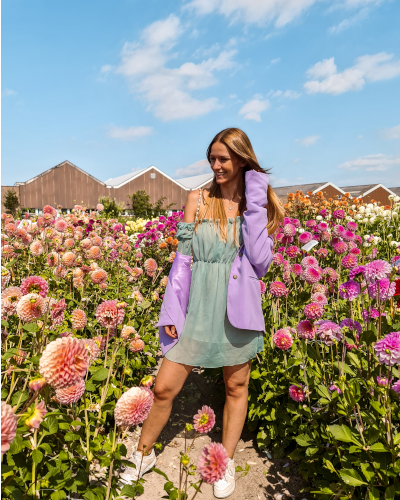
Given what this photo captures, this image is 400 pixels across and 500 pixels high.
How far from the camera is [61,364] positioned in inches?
34.8

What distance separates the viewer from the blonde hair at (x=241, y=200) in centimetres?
212

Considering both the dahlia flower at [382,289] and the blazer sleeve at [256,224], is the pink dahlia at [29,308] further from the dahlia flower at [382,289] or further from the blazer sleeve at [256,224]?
the dahlia flower at [382,289]

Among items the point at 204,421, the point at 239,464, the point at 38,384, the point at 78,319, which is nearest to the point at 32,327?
the point at 78,319

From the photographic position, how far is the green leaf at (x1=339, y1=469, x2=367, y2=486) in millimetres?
1535

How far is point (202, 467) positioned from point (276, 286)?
5.34 ft

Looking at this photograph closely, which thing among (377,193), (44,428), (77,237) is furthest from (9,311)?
(377,193)

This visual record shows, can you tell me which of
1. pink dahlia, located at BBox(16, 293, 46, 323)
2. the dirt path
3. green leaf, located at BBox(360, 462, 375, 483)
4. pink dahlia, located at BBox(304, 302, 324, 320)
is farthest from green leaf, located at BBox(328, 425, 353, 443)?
pink dahlia, located at BBox(16, 293, 46, 323)

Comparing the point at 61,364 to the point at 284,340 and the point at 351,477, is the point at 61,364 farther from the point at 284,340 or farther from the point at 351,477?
the point at 284,340

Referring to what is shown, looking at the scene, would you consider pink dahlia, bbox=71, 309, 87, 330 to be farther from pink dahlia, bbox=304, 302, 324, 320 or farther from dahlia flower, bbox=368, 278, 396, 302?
dahlia flower, bbox=368, 278, 396, 302

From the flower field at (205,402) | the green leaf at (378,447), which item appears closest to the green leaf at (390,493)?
the flower field at (205,402)

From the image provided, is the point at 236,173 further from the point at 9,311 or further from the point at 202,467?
the point at 202,467

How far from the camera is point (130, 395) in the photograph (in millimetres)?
1129

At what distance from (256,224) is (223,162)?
1.35ft

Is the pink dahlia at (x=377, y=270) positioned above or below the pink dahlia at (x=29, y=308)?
above
